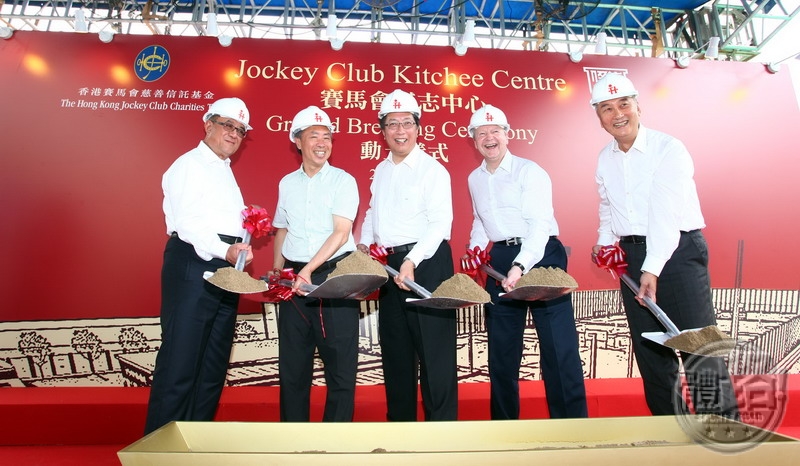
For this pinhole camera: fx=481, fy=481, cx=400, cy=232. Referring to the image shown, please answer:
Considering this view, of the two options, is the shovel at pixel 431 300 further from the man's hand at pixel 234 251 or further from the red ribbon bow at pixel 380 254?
the man's hand at pixel 234 251

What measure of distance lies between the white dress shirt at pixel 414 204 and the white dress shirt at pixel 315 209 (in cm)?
17

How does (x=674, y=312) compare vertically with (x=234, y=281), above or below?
below

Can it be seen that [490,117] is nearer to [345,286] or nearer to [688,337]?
[345,286]

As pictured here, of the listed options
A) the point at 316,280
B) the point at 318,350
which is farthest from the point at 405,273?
the point at 318,350

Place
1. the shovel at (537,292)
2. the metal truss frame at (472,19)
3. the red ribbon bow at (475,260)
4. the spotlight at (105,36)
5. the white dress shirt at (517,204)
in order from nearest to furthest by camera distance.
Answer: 1. the shovel at (537,292)
2. the white dress shirt at (517,204)
3. the red ribbon bow at (475,260)
4. the spotlight at (105,36)
5. the metal truss frame at (472,19)

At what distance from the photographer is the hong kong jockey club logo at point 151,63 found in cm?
342

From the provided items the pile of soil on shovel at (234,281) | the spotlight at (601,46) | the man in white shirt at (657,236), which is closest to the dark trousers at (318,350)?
the pile of soil on shovel at (234,281)

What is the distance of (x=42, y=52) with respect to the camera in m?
3.40

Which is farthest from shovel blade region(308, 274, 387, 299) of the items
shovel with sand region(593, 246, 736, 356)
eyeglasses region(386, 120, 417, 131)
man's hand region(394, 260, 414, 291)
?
shovel with sand region(593, 246, 736, 356)

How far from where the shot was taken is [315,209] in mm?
2469

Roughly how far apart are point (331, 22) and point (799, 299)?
4009mm

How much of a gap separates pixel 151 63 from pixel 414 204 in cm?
235

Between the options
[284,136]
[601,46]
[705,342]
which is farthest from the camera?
[601,46]

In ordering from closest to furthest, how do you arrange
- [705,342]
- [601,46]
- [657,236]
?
[705,342] → [657,236] → [601,46]
